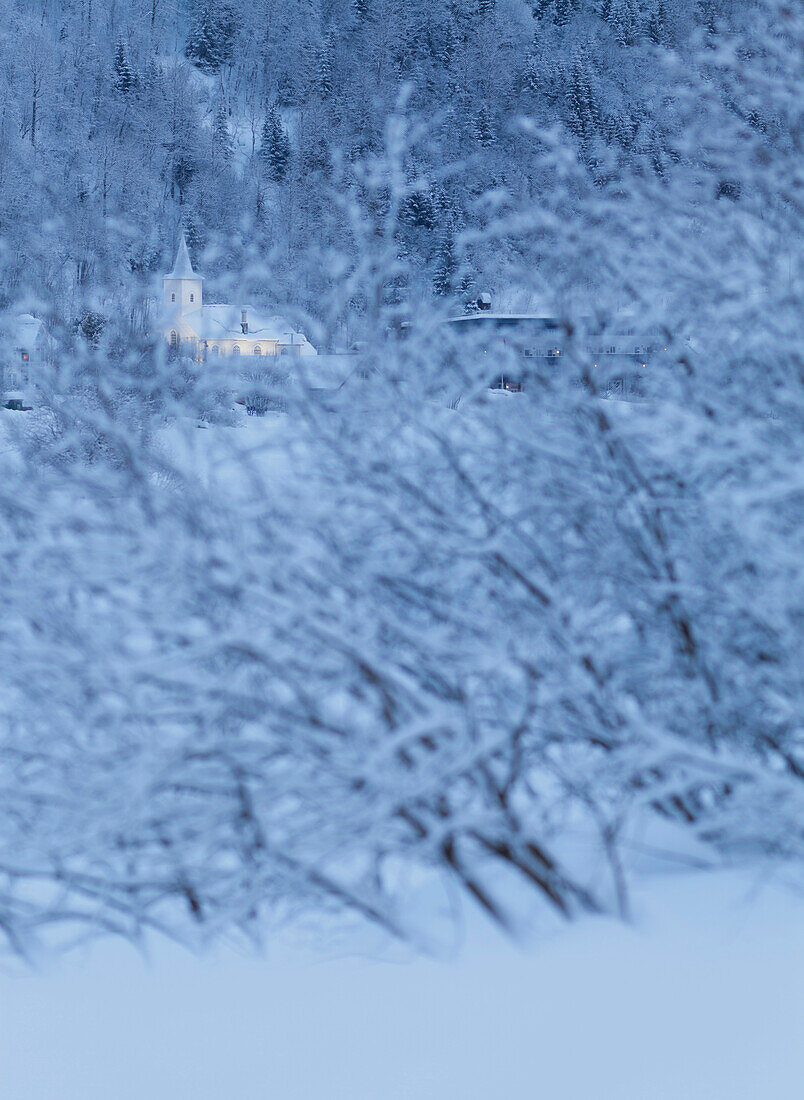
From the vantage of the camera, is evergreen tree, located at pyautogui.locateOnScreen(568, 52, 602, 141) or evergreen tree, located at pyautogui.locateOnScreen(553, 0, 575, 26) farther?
evergreen tree, located at pyautogui.locateOnScreen(553, 0, 575, 26)

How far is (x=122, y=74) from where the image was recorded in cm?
6788

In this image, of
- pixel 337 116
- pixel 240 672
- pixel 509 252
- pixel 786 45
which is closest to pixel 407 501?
pixel 240 672

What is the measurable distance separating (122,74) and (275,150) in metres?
10.4

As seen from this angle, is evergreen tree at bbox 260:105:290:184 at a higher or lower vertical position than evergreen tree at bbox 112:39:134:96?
lower

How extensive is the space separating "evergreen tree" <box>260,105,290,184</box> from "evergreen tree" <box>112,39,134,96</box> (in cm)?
850

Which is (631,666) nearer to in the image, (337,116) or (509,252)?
(509,252)

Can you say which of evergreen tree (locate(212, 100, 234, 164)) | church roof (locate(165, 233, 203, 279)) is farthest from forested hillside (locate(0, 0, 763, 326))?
church roof (locate(165, 233, 203, 279))

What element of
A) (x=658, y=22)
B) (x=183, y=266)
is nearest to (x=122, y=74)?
(x=183, y=266)

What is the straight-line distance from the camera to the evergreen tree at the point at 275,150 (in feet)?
214

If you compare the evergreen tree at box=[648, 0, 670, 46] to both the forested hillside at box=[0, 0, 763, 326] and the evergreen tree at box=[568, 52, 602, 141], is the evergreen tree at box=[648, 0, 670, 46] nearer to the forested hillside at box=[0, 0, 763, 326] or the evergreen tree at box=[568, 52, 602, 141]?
the forested hillside at box=[0, 0, 763, 326]

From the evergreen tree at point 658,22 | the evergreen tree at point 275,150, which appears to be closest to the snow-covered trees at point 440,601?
the evergreen tree at point 275,150

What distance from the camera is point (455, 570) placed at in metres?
2.56

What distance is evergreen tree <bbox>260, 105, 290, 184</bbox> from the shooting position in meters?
65.2

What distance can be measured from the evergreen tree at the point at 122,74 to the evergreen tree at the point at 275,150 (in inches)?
335
